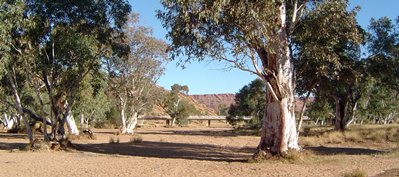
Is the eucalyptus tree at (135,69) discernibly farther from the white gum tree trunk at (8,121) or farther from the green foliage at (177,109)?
the green foliage at (177,109)

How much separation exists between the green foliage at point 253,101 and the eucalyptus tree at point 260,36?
117 ft

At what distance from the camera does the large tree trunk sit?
17806 millimetres

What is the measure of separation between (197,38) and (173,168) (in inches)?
190

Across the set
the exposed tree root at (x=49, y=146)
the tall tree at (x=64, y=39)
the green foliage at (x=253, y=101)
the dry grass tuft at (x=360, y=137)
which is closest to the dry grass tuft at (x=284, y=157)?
the tall tree at (x=64, y=39)

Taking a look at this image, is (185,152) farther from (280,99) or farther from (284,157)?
(280,99)

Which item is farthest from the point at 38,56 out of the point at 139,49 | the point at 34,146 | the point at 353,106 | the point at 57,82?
the point at 353,106

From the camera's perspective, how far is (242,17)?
1530 cm

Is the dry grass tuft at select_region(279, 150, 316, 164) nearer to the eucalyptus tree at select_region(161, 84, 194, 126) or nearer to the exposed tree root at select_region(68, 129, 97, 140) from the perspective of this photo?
the exposed tree root at select_region(68, 129, 97, 140)

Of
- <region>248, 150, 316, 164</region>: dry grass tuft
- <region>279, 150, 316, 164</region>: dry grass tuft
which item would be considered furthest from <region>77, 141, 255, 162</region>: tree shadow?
<region>279, 150, 316, 164</region>: dry grass tuft

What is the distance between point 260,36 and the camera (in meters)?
16.0

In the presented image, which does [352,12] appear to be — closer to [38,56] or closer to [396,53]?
[396,53]

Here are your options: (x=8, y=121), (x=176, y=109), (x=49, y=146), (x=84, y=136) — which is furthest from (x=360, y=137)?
(x=176, y=109)

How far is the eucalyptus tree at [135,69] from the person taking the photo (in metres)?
39.4

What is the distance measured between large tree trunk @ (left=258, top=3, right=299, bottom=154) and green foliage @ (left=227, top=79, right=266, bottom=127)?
36.0 meters
